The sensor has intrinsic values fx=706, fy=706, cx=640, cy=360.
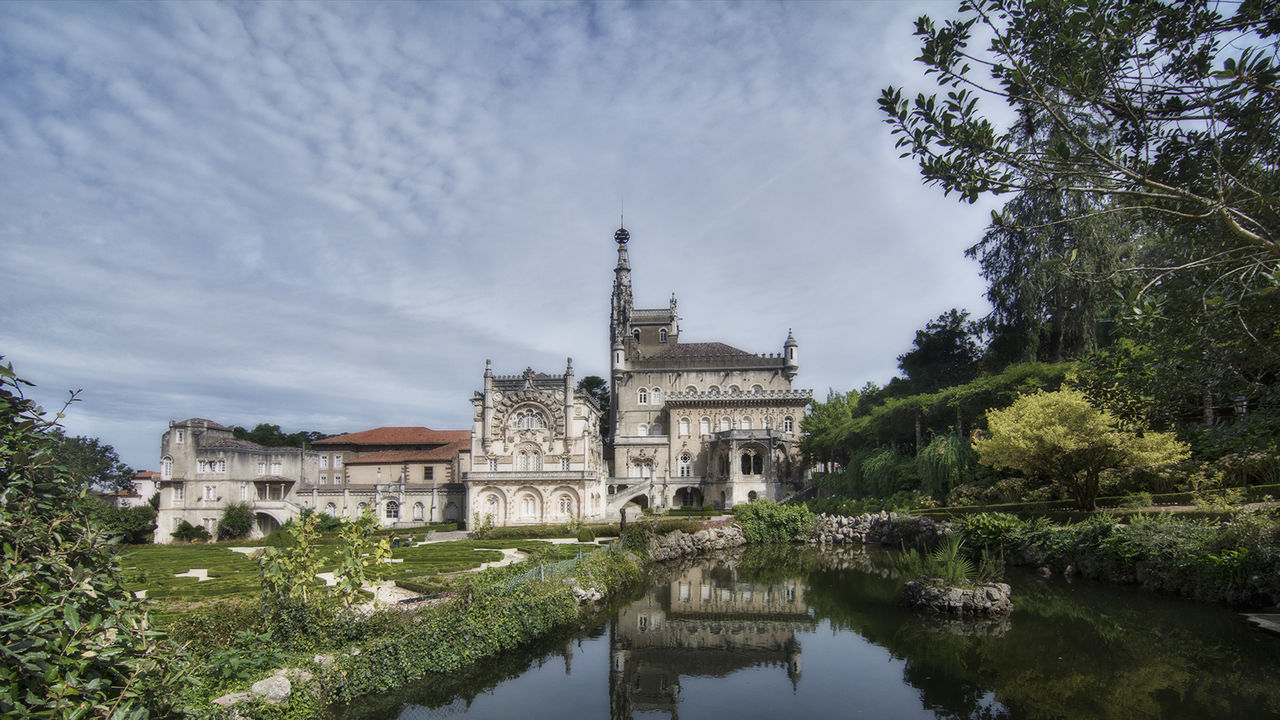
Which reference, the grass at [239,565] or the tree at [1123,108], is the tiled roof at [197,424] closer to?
the grass at [239,565]

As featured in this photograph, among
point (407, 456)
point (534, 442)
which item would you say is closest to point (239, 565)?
point (534, 442)

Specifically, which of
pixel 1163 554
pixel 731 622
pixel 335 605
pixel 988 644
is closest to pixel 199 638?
pixel 335 605

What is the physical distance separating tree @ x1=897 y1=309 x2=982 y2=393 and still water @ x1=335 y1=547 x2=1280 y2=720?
28843 mm

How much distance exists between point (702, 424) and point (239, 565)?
32.0 meters

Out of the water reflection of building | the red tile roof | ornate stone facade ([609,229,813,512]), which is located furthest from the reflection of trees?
the red tile roof

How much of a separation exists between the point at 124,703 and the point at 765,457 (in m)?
43.0

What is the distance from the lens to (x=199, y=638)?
9336 mm

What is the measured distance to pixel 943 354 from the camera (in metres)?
45.5

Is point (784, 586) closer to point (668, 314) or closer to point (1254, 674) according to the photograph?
point (1254, 674)

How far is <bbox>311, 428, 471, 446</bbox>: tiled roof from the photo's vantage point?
158 ft

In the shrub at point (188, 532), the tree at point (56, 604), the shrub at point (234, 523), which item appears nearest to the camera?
the tree at point (56, 604)

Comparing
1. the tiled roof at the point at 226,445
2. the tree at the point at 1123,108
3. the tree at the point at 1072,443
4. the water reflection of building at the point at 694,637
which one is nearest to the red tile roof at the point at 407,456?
the tiled roof at the point at 226,445

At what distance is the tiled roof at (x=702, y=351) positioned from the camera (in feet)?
173

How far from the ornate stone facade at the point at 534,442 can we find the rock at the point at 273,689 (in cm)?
3166
